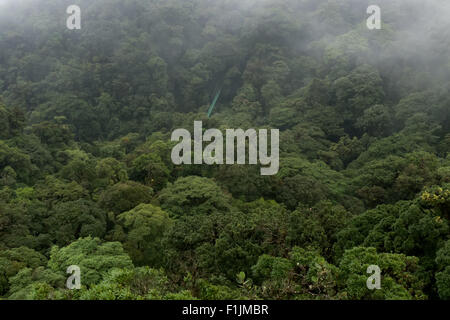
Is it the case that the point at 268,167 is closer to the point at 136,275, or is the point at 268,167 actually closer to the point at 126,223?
the point at 126,223

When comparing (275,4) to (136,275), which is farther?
(275,4)

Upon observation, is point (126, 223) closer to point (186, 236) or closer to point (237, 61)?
point (186, 236)

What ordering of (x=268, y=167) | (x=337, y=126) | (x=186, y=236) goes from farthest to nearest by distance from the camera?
(x=337, y=126), (x=268, y=167), (x=186, y=236)

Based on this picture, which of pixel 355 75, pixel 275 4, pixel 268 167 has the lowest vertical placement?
pixel 268 167

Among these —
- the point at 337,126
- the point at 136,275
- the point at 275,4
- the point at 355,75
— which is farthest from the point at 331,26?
the point at 136,275

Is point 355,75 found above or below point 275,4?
below
